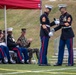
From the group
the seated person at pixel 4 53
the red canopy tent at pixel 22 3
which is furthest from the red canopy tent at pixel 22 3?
the seated person at pixel 4 53

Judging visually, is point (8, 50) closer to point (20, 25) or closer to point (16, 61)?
point (16, 61)

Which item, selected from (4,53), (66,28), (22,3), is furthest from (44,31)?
(22,3)

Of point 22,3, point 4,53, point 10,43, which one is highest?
point 22,3

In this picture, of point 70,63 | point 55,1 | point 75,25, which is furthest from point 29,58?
point 55,1

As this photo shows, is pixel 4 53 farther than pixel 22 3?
No

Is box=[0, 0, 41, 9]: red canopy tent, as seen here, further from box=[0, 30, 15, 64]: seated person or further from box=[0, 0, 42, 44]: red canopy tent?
box=[0, 30, 15, 64]: seated person

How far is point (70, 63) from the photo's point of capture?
1577 centimetres

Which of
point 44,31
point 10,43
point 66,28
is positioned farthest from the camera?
point 10,43

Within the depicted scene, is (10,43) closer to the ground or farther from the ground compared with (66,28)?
closer to the ground

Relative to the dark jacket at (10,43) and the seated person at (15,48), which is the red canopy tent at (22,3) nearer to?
the seated person at (15,48)

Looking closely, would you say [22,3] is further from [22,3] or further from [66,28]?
[66,28]

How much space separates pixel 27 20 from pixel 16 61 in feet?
90.5

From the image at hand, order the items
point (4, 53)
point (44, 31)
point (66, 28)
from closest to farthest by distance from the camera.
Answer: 1. point (66, 28)
2. point (44, 31)
3. point (4, 53)

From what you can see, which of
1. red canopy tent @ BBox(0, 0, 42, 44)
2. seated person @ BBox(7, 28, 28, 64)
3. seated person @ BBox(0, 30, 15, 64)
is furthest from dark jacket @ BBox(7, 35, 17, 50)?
red canopy tent @ BBox(0, 0, 42, 44)
